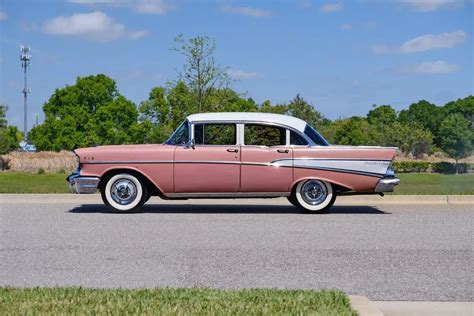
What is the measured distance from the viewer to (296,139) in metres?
13.5

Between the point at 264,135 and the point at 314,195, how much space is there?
4.65 ft

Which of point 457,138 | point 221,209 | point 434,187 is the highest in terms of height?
point 457,138

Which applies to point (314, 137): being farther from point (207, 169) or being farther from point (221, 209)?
point (221, 209)

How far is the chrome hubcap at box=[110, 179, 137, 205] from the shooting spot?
13.5 m

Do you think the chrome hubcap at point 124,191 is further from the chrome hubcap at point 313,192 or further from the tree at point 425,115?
the tree at point 425,115

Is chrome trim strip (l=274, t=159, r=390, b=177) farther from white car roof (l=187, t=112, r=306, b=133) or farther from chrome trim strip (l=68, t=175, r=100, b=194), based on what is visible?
chrome trim strip (l=68, t=175, r=100, b=194)

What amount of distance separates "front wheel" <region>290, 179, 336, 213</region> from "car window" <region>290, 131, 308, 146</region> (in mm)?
698

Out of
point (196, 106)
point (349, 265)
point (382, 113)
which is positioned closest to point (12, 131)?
point (382, 113)

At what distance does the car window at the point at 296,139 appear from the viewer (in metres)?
13.5

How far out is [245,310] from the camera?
553cm

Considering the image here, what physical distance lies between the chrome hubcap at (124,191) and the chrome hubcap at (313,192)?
3.06 meters

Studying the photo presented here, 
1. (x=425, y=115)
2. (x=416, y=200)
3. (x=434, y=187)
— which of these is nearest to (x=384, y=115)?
(x=425, y=115)

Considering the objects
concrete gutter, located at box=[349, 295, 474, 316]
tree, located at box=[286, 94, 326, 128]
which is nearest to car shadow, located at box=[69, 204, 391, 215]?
concrete gutter, located at box=[349, 295, 474, 316]

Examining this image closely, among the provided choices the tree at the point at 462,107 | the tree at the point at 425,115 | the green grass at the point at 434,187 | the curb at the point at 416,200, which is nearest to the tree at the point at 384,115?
the tree at the point at 425,115
